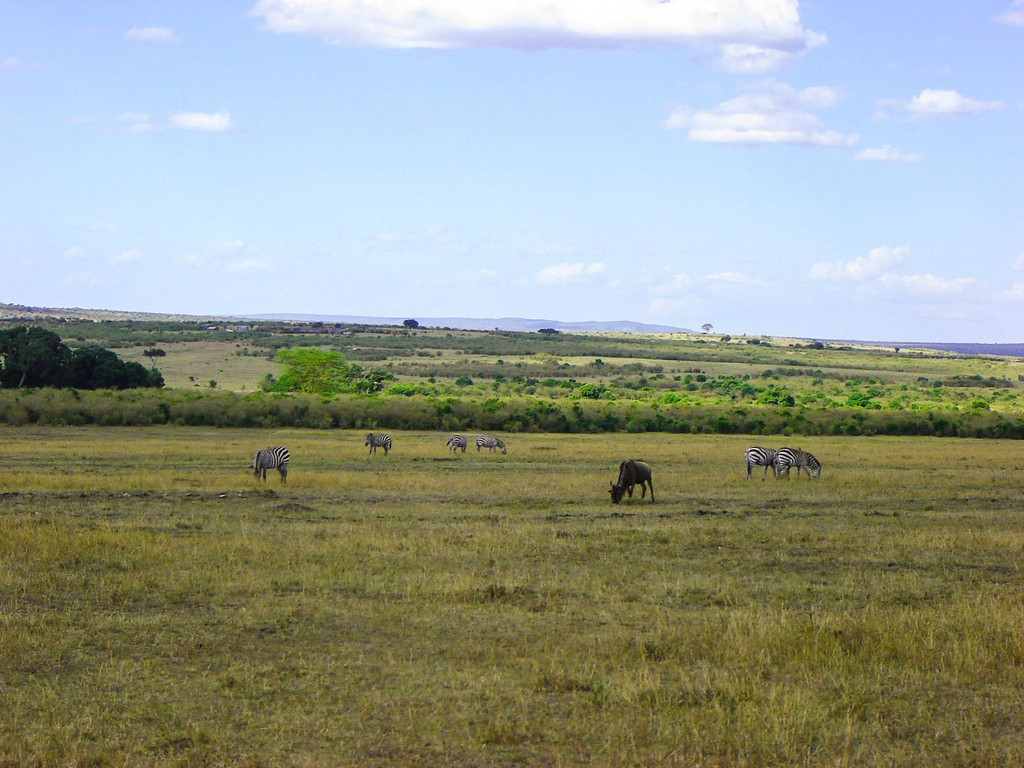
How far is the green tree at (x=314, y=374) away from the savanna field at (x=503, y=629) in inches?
2023

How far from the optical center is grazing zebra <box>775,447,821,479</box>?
30.4 m

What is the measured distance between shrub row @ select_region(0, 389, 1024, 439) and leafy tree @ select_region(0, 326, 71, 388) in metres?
7.17

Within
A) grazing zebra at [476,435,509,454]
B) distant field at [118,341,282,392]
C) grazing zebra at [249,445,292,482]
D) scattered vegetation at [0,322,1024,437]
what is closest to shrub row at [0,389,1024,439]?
scattered vegetation at [0,322,1024,437]

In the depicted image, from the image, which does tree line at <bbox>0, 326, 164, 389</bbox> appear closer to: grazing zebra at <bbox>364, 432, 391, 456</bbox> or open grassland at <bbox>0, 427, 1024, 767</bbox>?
grazing zebra at <bbox>364, 432, 391, 456</bbox>

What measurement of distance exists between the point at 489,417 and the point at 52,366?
26.0 m

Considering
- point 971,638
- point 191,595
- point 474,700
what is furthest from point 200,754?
point 971,638

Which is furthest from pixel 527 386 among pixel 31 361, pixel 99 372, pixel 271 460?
pixel 271 460

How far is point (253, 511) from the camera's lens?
69.7 ft

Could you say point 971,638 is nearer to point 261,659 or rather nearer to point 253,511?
point 261,659

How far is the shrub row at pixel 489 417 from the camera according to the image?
51.9m

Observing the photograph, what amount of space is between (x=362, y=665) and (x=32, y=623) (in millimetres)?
3820

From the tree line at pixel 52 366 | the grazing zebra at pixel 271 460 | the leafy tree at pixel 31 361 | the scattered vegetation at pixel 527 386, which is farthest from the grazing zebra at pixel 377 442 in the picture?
the leafy tree at pixel 31 361

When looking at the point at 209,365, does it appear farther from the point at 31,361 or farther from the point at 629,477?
the point at 629,477

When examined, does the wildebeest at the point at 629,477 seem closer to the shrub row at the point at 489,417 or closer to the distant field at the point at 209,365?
the shrub row at the point at 489,417
